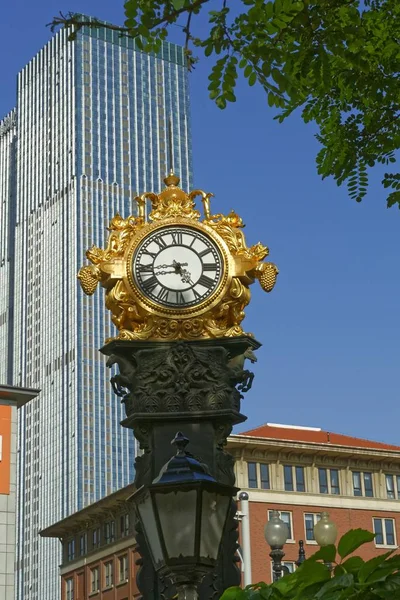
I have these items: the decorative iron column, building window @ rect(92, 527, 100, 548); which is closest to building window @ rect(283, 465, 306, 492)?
building window @ rect(92, 527, 100, 548)

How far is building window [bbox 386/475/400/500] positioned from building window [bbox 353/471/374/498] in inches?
44.1

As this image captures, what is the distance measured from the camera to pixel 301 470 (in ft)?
202

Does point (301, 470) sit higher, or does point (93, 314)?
point (93, 314)

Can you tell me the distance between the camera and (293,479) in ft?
201

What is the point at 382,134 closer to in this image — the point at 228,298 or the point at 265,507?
the point at 228,298

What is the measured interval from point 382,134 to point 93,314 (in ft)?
371

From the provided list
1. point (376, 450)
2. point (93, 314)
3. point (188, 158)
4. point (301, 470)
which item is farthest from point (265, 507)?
point (188, 158)

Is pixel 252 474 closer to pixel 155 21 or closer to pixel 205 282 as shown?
pixel 205 282

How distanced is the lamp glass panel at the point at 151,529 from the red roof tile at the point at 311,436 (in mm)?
55035

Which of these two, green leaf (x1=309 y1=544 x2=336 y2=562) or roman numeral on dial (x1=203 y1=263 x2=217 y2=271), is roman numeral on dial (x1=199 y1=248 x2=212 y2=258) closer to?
roman numeral on dial (x1=203 y1=263 x2=217 y2=271)

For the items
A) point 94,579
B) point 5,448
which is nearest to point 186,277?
point 5,448

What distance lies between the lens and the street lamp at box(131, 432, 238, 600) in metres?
6.67

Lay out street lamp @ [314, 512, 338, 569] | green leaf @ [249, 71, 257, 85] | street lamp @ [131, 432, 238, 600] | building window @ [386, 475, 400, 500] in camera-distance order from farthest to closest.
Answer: building window @ [386, 475, 400, 500] → street lamp @ [314, 512, 338, 569] → street lamp @ [131, 432, 238, 600] → green leaf @ [249, 71, 257, 85]

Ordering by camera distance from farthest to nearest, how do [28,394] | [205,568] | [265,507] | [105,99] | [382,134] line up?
[105,99] < [265,507] < [28,394] < [382,134] < [205,568]
